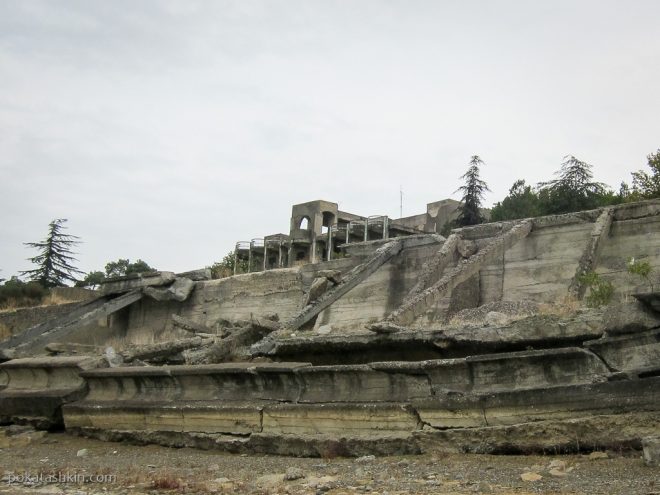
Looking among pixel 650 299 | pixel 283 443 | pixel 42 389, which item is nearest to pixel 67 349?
pixel 42 389

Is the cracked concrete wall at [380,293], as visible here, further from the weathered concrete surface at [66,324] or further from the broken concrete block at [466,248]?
the weathered concrete surface at [66,324]

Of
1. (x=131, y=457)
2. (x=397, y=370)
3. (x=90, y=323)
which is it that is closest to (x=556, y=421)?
(x=397, y=370)

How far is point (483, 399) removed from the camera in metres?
7.48

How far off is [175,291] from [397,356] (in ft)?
30.2

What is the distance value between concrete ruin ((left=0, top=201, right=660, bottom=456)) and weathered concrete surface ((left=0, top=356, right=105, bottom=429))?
0.13 feet

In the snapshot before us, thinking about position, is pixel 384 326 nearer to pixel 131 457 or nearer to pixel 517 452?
pixel 517 452

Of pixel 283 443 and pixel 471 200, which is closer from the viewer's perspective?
pixel 283 443

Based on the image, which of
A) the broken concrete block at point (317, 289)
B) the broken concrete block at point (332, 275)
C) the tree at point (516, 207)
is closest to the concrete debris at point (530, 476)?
the broken concrete block at point (317, 289)

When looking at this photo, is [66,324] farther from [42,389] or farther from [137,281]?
[42,389]

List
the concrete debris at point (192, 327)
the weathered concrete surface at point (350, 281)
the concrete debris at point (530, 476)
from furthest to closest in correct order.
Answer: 1. the concrete debris at point (192, 327)
2. the weathered concrete surface at point (350, 281)
3. the concrete debris at point (530, 476)

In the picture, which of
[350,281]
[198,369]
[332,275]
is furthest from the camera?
[332,275]

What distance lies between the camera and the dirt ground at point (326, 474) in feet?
19.6

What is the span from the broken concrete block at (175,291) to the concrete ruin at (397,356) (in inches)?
Answer: 1.5

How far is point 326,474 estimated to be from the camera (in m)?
7.23
